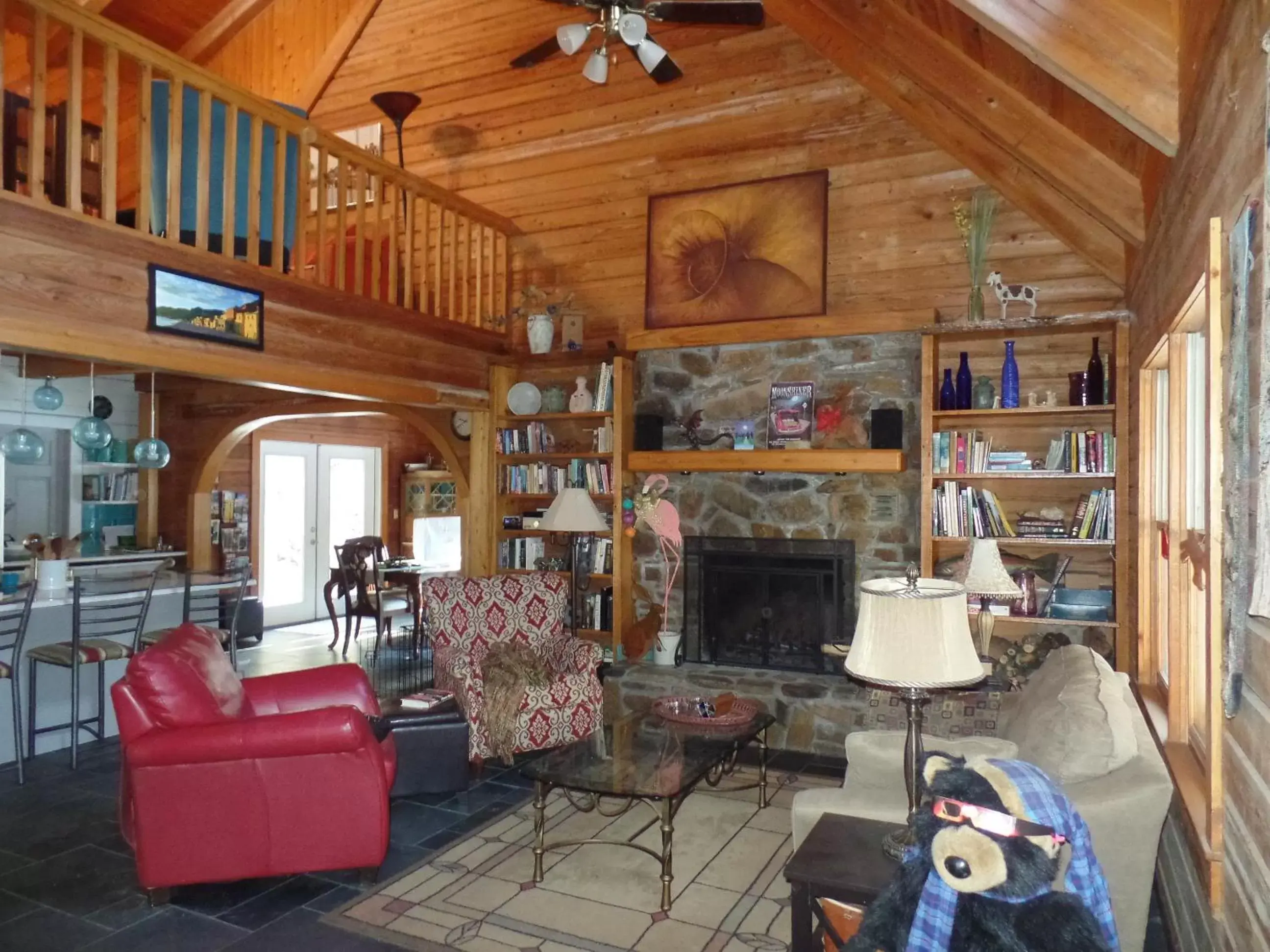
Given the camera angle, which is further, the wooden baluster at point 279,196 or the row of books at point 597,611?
the row of books at point 597,611

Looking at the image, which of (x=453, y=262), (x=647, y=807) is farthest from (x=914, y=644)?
(x=453, y=262)

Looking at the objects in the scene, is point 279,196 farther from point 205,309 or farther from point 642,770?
point 642,770

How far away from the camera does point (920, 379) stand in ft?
15.7

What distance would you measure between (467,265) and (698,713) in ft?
11.2

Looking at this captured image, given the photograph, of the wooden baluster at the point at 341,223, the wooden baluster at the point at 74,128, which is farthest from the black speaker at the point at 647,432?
the wooden baluster at the point at 74,128

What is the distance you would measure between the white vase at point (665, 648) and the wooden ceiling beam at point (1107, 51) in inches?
147

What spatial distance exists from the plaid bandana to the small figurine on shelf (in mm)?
4306

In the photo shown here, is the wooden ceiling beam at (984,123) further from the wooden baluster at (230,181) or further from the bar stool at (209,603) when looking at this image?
the bar stool at (209,603)

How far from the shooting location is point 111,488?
7941 millimetres

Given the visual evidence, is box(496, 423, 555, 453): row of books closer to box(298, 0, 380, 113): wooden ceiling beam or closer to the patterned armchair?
the patterned armchair

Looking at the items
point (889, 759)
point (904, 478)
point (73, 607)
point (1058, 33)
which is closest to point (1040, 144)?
point (1058, 33)

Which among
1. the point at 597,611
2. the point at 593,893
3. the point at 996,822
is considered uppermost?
the point at 996,822

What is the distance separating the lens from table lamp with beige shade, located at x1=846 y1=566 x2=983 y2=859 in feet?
6.77

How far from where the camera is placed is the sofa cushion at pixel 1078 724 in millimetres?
2334
